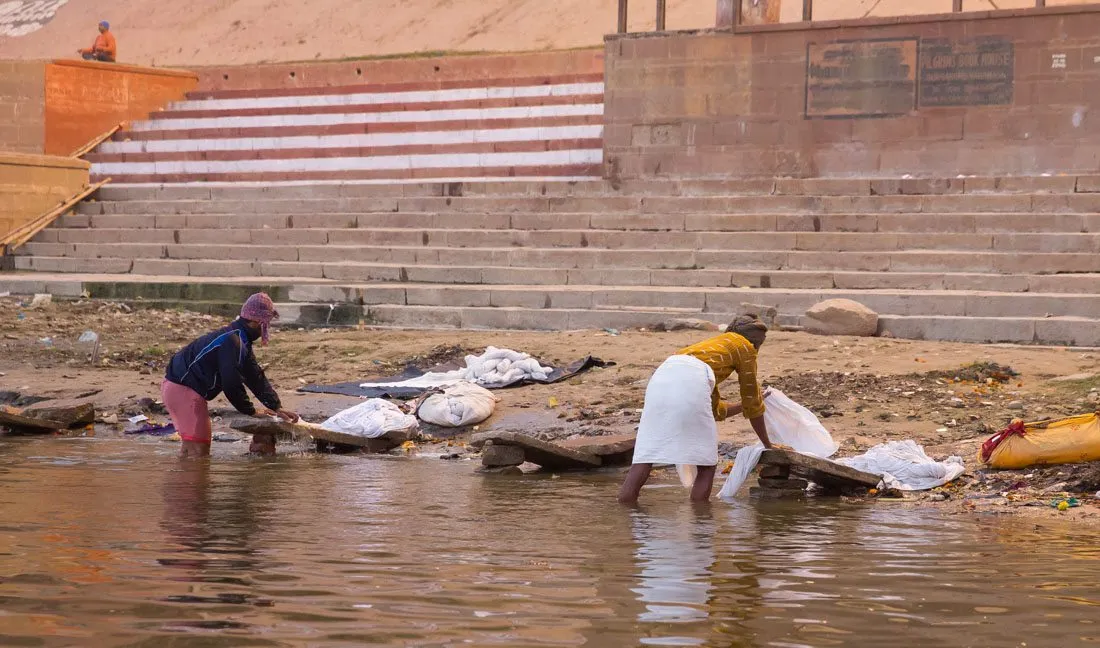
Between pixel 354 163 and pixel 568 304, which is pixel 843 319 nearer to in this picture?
pixel 568 304

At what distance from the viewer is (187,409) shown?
911 cm

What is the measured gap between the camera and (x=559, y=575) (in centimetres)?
545

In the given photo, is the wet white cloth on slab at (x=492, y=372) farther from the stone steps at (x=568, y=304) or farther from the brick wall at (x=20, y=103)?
the brick wall at (x=20, y=103)

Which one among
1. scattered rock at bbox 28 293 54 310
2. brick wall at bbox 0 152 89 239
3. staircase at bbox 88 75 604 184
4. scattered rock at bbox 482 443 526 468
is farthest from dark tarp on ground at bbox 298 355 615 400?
brick wall at bbox 0 152 89 239

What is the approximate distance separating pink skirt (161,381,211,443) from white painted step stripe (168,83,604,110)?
40.5ft

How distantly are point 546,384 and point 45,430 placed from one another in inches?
147

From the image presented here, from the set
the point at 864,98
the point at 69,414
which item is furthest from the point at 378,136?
the point at 69,414

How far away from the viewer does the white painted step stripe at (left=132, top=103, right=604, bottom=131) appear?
2038cm

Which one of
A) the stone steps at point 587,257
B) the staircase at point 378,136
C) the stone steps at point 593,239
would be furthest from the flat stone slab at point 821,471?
the staircase at point 378,136

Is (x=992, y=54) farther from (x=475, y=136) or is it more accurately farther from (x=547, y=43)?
(x=547, y=43)

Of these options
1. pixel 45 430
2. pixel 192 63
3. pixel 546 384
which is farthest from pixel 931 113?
pixel 192 63

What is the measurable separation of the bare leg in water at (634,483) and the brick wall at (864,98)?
33.5ft

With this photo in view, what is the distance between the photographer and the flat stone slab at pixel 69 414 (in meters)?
11.0

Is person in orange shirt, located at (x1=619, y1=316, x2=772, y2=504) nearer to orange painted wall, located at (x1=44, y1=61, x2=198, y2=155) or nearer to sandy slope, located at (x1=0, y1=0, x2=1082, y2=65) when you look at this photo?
orange painted wall, located at (x1=44, y1=61, x2=198, y2=155)
